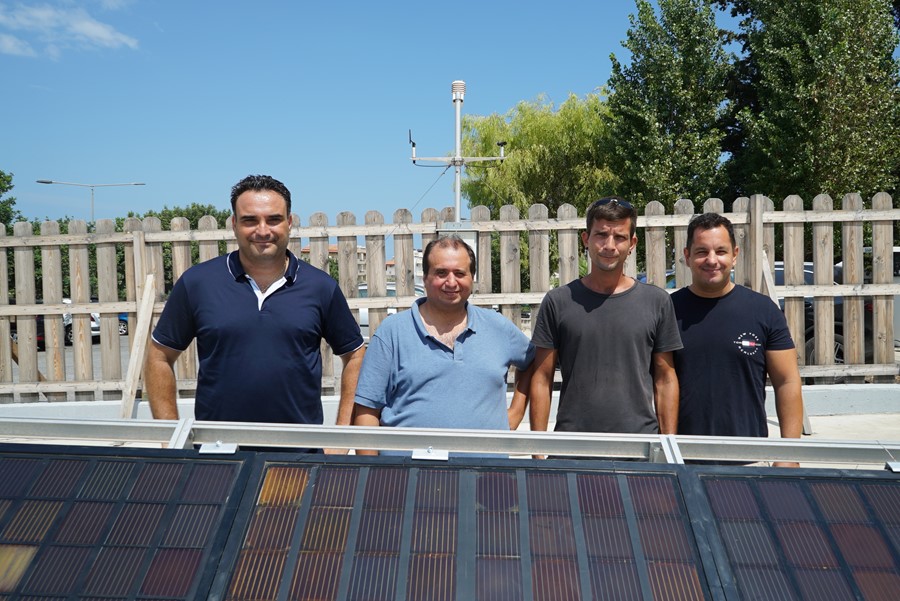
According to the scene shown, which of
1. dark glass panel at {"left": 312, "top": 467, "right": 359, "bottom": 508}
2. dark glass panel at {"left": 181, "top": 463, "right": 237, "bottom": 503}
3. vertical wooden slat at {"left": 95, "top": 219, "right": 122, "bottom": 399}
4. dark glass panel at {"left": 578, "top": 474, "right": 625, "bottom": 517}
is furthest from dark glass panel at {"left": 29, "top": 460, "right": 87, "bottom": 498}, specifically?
vertical wooden slat at {"left": 95, "top": 219, "right": 122, "bottom": 399}

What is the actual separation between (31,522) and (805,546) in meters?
1.80

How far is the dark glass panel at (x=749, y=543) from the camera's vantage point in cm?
161

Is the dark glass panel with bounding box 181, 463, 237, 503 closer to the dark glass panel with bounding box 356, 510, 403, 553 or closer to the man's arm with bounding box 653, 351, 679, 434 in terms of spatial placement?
the dark glass panel with bounding box 356, 510, 403, 553

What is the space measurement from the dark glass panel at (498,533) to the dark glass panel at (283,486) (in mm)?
445

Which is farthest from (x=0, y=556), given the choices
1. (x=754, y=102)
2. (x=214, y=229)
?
(x=754, y=102)

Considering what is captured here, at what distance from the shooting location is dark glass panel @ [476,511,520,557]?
5.34ft

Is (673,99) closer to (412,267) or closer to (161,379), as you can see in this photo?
(412,267)

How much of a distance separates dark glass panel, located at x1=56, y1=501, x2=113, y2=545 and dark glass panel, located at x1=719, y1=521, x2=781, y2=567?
144 centimetres

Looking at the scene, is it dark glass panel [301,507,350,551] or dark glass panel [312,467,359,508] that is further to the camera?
dark glass panel [312,467,359,508]

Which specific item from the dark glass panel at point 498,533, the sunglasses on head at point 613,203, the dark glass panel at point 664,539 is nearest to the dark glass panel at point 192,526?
A: the dark glass panel at point 498,533

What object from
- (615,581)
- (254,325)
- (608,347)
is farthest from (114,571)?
(608,347)

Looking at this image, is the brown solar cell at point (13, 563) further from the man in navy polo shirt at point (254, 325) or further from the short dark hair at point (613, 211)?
the short dark hair at point (613, 211)

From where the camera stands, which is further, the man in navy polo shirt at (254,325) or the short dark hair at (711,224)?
the short dark hair at (711,224)

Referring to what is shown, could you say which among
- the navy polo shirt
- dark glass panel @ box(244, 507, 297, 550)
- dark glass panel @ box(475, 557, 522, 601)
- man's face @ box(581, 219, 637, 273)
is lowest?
dark glass panel @ box(475, 557, 522, 601)
